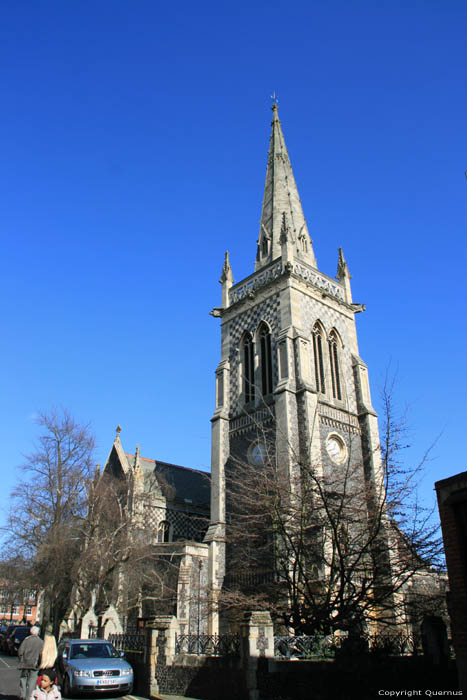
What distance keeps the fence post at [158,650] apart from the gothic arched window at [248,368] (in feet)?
47.4

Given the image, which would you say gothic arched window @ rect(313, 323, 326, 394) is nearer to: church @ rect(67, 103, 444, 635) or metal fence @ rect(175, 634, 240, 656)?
church @ rect(67, 103, 444, 635)

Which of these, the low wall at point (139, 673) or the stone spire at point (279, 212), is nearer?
the low wall at point (139, 673)

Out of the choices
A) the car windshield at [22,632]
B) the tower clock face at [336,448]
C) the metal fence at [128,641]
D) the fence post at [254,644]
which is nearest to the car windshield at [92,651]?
the metal fence at [128,641]

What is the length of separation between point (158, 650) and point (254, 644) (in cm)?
397

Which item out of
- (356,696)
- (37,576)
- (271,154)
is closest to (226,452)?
(37,576)

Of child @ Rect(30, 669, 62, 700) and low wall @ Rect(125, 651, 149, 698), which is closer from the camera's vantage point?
child @ Rect(30, 669, 62, 700)

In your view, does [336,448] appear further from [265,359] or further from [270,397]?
[265,359]

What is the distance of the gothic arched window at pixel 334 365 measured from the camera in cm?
2777

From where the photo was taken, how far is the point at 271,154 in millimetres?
37250

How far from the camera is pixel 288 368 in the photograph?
83.9 feet

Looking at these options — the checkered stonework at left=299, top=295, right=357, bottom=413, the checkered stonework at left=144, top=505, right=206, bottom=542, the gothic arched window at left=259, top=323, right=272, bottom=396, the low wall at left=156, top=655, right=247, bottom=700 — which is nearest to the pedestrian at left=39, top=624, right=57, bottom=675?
the low wall at left=156, top=655, right=247, bottom=700

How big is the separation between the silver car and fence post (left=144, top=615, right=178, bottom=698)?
1.83ft

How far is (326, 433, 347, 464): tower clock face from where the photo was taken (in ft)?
82.1

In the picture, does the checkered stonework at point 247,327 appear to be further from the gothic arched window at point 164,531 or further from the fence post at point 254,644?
the fence post at point 254,644
